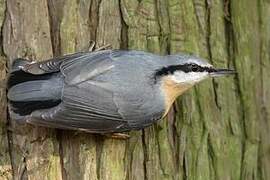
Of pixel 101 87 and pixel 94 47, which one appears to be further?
pixel 94 47

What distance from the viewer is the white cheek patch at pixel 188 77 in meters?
3.92

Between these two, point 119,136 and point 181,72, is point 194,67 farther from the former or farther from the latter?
point 119,136

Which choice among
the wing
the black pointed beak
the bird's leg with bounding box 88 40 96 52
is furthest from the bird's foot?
the black pointed beak

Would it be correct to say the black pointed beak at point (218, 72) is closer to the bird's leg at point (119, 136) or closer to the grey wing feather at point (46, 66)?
the bird's leg at point (119, 136)

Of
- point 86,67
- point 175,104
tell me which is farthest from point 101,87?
point 175,104

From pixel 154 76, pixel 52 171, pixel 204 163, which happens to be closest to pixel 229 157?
pixel 204 163

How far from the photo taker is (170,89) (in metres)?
3.95

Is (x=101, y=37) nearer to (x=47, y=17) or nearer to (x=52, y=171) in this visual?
(x=47, y=17)

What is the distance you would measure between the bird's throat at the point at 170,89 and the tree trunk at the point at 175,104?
7.0 inches

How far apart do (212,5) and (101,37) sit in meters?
0.69

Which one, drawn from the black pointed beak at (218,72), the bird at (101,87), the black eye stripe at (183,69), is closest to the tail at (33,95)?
the bird at (101,87)

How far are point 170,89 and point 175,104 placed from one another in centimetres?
27

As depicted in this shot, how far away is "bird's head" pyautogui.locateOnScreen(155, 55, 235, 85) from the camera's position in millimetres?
3904

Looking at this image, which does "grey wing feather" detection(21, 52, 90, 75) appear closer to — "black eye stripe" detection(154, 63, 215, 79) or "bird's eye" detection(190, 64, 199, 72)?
"black eye stripe" detection(154, 63, 215, 79)
